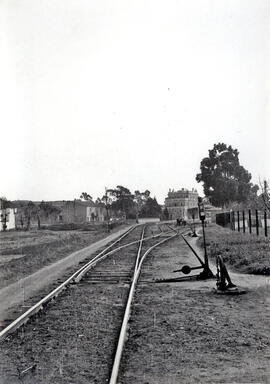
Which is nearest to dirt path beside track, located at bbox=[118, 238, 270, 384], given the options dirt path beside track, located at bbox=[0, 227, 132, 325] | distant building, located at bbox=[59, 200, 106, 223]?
dirt path beside track, located at bbox=[0, 227, 132, 325]

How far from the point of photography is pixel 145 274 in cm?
1335

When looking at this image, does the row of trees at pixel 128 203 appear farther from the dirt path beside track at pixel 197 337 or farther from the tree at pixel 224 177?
the dirt path beside track at pixel 197 337

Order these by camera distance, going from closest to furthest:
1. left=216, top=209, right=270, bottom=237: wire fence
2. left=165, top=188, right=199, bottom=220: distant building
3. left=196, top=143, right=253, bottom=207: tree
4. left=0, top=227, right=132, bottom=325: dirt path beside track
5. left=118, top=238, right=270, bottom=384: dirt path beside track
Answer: left=118, top=238, right=270, bottom=384: dirt path beside track
left=0, top=227, right=132, bottom=325: dirt path beside track
left=216, top=209, right=270, bottom=237: wire fence
left=196, top=143, right=253, bottom=207: tree
left=165, top=188, right=199, bottom=220: distant building

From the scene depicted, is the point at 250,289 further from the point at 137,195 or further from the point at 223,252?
the point at 137,195

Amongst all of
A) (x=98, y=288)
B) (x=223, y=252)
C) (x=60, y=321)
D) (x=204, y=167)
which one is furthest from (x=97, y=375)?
(x=204, y=167)

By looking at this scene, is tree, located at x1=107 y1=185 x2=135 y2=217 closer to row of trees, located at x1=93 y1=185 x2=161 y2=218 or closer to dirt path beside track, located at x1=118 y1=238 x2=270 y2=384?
row of trees, located at x1=93 y1=185 x2=161 y2=218

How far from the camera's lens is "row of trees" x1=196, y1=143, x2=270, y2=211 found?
238 ft

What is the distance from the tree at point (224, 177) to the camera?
72.5m

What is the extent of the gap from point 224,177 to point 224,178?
1.58 ft

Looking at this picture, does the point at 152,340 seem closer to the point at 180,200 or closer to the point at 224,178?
the point at 224,178

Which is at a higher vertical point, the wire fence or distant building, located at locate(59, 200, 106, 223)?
distant building, located at locate(59, 200, 106, 223)

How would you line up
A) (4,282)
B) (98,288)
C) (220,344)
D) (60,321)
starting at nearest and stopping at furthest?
1. (220,344)
2. (60,321)
3. (98,288)
4. (4,282)

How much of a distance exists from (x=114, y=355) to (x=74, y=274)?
26.7 feet

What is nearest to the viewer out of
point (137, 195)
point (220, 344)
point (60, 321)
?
point (220, 344)
